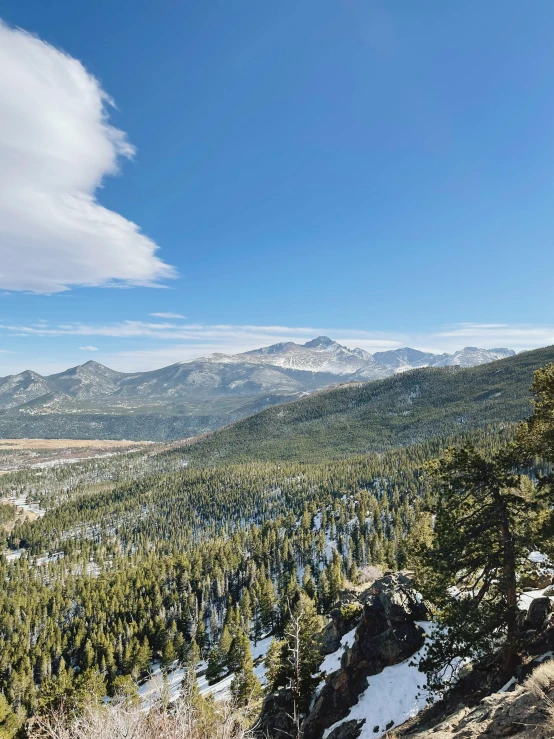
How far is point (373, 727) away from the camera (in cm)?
2609

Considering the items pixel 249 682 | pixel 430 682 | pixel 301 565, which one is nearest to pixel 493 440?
pixel 301 565

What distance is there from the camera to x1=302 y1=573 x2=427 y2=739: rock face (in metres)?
29.7

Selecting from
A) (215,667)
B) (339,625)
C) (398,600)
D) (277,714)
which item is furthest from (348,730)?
(215,667)

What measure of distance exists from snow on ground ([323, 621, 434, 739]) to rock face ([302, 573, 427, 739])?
0.54 meters

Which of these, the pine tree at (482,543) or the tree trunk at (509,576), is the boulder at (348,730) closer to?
the pine tree at (482,543)

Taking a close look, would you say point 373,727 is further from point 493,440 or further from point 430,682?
point 493,440

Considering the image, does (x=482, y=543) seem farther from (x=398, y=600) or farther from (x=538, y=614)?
(x=398, y=600)

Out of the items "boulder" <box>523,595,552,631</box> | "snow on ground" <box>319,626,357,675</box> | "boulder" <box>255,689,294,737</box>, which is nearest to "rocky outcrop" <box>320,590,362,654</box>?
"snow on ground" <box>319,626,357,675</box>

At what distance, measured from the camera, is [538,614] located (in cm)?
2230

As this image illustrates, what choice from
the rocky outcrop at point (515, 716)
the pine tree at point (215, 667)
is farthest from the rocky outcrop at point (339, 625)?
the pine tree at point (215, 667)

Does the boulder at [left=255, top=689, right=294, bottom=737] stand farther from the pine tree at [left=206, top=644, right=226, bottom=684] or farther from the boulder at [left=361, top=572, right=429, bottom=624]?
the pine tree at [left=206, top=644, right=226, bottom=684]

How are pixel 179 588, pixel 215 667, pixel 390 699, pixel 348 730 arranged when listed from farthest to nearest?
pixel 179 588
pixel 215 667
pixel 390 699
pixel 348 730

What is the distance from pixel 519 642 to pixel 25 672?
11103cm

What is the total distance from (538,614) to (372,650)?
47.9 feet
